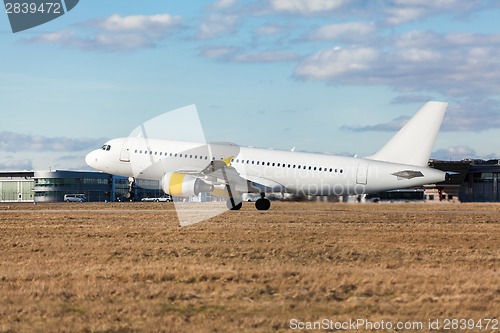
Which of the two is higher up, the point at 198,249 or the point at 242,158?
the point at 242,158

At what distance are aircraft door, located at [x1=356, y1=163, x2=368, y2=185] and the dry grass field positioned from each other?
17.5 meters

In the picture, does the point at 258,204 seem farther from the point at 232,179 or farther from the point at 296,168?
the point at 296,168

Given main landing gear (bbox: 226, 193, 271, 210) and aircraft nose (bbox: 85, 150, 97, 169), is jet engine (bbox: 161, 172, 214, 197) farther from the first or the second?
aircraft nose (bbox: 85, 150, 97, 169)

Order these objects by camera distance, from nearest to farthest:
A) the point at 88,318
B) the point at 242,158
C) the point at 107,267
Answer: the point at 88,318 < the point at 107,267 < the point at 242,158

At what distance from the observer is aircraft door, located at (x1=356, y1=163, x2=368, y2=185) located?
5497cm

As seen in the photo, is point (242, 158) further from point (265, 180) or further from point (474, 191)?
point (474, 191)

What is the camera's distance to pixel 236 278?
20.2 metres

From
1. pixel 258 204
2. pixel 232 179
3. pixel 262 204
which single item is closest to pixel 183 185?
pixel 232 179

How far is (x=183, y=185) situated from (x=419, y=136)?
17254 millimetres

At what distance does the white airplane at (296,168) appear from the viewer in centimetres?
5422

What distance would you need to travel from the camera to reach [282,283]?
1944cm

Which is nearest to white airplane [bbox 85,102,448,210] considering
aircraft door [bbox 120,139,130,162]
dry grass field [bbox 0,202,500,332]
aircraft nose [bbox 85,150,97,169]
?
aircraft door [bbox 120,139,130,162]

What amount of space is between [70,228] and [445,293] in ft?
85.2

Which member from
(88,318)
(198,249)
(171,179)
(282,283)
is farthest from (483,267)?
(171,179)
